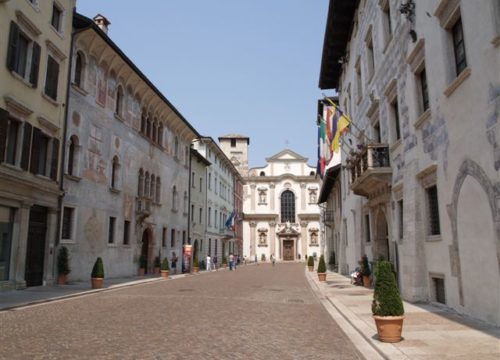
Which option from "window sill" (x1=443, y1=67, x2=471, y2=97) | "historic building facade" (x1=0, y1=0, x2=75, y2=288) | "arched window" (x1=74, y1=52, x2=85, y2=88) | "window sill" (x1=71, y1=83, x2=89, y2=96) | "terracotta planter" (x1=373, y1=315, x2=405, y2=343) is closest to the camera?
"terracotta planter" (x1=373, y1=315, x2=405, y2=343)

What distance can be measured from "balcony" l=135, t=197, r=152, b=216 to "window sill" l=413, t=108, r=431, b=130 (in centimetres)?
1992

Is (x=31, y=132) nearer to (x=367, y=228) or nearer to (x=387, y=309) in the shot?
(x=387, y=309)

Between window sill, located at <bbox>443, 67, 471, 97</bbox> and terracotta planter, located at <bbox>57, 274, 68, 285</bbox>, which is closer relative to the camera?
window sill, located at <bbox>443, 67, 471, 97</bbox>

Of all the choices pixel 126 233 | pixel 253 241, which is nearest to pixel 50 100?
pixel 126 233

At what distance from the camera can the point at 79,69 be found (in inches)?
904

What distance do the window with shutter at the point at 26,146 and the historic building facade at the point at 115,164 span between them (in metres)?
3.36

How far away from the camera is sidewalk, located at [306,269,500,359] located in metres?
6.86

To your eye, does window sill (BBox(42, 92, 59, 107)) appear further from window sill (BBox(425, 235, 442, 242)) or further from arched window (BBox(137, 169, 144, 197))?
window sill (BBox(425, 235, 442, 242))

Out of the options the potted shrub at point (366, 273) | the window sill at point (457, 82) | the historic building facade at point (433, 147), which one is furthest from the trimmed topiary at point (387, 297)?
the potted shrub at point (366, 273)

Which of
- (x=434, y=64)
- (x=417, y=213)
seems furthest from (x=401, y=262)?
(x=434, y=64)

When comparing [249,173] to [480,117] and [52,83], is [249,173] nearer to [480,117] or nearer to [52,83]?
[52,83]

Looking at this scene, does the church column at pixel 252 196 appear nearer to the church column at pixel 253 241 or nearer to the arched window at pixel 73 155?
the church column at pixel 253 241

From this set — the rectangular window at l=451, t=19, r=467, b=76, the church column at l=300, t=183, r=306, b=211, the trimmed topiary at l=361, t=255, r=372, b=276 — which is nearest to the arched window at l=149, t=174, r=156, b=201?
the trimmed topiary at l=361, t=255, r=372, b=276

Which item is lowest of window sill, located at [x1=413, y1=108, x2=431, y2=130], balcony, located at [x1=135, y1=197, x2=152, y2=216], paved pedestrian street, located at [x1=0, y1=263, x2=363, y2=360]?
paved pedestrian street, located at [x1=0, y1=263, x2=363, y2=360]
